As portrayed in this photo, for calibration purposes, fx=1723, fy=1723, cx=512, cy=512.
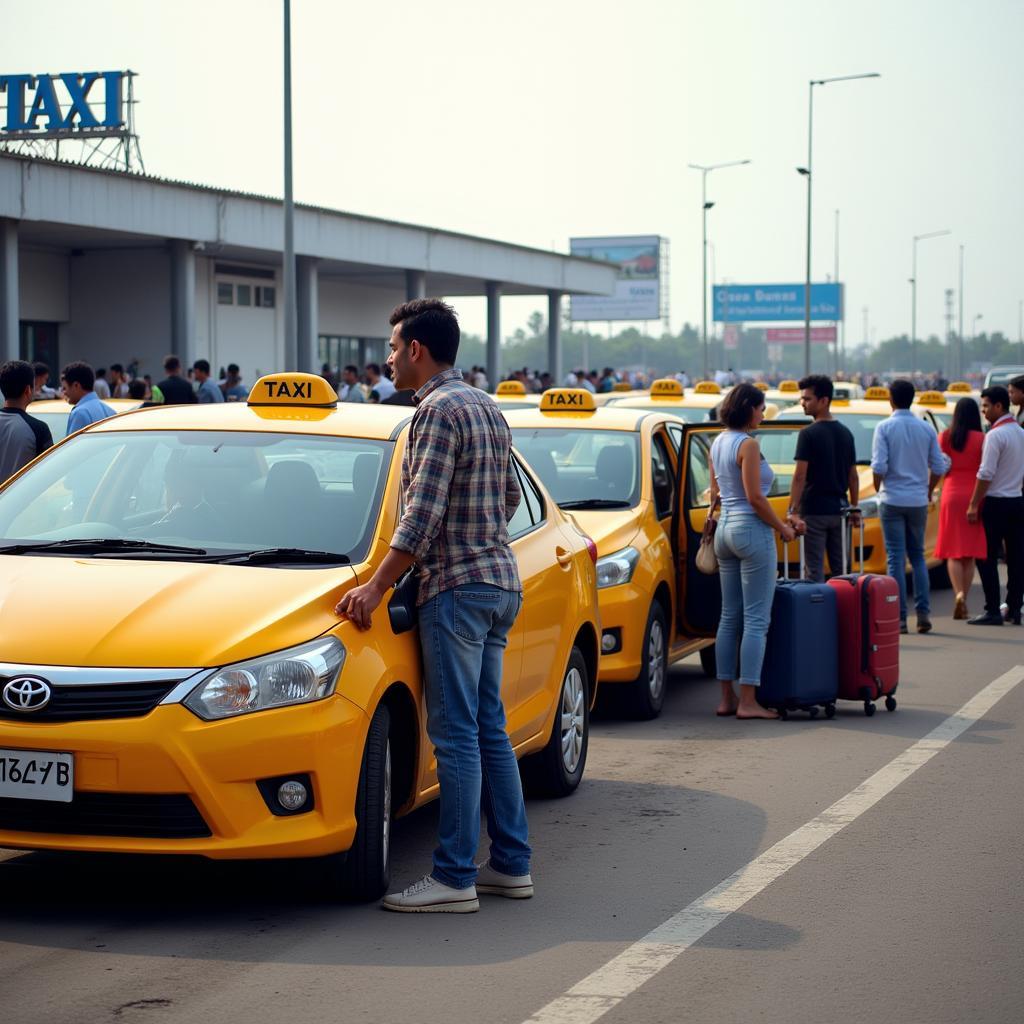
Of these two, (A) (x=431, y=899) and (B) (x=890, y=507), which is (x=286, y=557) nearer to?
(A) (x=431, y=899)

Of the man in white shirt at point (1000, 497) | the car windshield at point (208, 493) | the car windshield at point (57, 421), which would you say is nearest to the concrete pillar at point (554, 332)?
the man in white shirt at point (1000, 497)

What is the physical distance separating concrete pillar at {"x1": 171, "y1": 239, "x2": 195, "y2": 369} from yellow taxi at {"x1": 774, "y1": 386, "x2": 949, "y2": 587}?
1727cm

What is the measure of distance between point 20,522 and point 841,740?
4.64 meters

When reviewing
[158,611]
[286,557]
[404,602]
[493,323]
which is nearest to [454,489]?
[404,602]

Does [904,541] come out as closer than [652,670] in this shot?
No

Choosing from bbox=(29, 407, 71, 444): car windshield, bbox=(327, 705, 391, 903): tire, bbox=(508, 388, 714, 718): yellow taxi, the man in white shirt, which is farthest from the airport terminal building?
bbox=(327, 705, 391, 903): tire

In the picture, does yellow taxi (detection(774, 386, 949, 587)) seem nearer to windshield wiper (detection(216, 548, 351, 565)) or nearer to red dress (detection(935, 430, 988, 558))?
red dress (detection(935, 430, 988, 558))

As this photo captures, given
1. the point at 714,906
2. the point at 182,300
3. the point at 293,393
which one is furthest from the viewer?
the point at 182,300

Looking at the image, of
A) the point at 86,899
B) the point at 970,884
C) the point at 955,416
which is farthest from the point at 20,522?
the point at 955,416

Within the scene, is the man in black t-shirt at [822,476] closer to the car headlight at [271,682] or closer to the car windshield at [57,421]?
the car windshield at [57,421]

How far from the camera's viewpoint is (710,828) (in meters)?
6.99

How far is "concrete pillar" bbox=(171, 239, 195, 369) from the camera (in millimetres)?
33250

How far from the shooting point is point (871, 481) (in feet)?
50.9

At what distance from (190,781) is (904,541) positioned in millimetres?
9954
